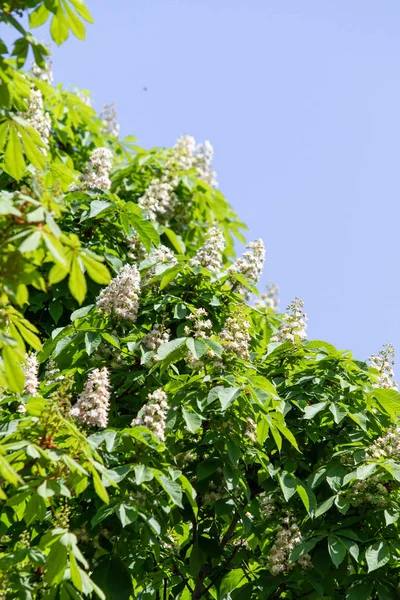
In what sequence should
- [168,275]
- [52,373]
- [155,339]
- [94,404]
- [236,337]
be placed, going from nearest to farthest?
[94,404]
[236,337]
[155,339]
[52,373]
[168,275]

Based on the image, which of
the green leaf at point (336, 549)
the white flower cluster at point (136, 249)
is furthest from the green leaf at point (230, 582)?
the white flower cluster at point (136, 249)

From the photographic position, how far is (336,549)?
12.9ft

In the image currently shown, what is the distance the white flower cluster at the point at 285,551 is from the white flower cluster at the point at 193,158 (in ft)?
13.2

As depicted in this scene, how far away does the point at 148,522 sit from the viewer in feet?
11.4

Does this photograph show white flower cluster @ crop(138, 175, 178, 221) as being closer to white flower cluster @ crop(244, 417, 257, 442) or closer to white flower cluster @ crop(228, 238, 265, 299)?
white flower cluster @ crop(228, 238, 265, 299)

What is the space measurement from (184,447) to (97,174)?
257 centimetres

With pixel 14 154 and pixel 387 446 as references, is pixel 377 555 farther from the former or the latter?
pixel 14 154

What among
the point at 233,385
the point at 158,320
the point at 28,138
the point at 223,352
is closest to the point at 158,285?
the point at 158,320

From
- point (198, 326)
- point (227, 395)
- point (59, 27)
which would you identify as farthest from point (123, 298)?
point (59, 27)

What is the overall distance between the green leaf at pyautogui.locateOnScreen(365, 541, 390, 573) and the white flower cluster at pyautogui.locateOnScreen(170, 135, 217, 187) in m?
4.26

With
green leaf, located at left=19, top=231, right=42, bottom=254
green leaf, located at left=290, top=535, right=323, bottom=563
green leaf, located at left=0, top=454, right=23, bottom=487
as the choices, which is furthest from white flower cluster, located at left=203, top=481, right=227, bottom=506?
green leaf, located at left=19, top=231, right=42, bottom=254

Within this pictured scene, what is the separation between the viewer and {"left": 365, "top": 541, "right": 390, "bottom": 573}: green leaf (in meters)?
3.88

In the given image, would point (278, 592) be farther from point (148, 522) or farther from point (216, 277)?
point (216, 277)

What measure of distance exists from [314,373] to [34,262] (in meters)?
2.36
